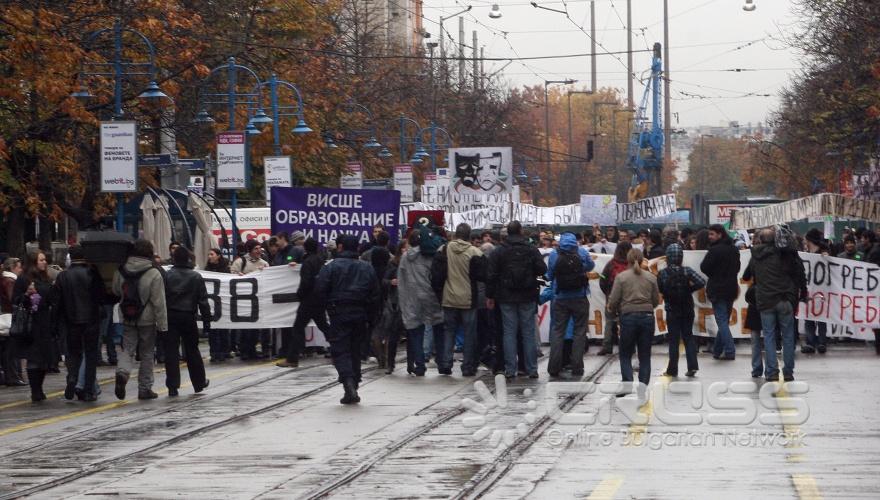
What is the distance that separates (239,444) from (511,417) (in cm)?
267

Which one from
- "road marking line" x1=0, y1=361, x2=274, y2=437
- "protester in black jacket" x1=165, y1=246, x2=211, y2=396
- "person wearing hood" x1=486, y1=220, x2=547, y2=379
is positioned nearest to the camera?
"road marking line" x1=0, y1=361, x2=274, y2=437

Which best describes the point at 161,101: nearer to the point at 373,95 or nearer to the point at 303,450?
the point at 303,450

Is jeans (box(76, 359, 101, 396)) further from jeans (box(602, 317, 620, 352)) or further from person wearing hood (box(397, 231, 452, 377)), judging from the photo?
jeans (box(602, 317, 620, 352))

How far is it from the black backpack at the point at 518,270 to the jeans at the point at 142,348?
3925 mm

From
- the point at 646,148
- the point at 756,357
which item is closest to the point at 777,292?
the point at 756,357

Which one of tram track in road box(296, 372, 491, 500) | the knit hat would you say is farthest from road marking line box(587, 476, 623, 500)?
the knit hat

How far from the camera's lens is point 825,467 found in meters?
10.8

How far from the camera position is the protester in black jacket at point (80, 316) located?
16406mm

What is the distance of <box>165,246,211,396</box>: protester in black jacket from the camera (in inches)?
654

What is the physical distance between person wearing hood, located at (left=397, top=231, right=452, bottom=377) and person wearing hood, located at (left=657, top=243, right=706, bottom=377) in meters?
2.59

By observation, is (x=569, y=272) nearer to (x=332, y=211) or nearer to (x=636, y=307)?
(x=636, y=307)

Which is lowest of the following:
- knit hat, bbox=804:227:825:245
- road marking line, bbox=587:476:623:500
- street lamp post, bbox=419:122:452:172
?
road marking line, bbox=587:476:623:500

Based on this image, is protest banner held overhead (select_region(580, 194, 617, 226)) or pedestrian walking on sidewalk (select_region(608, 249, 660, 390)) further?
protest banner held overhead (select_region(580, 194, 617, 226))

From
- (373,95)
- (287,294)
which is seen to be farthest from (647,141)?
(287,294)
